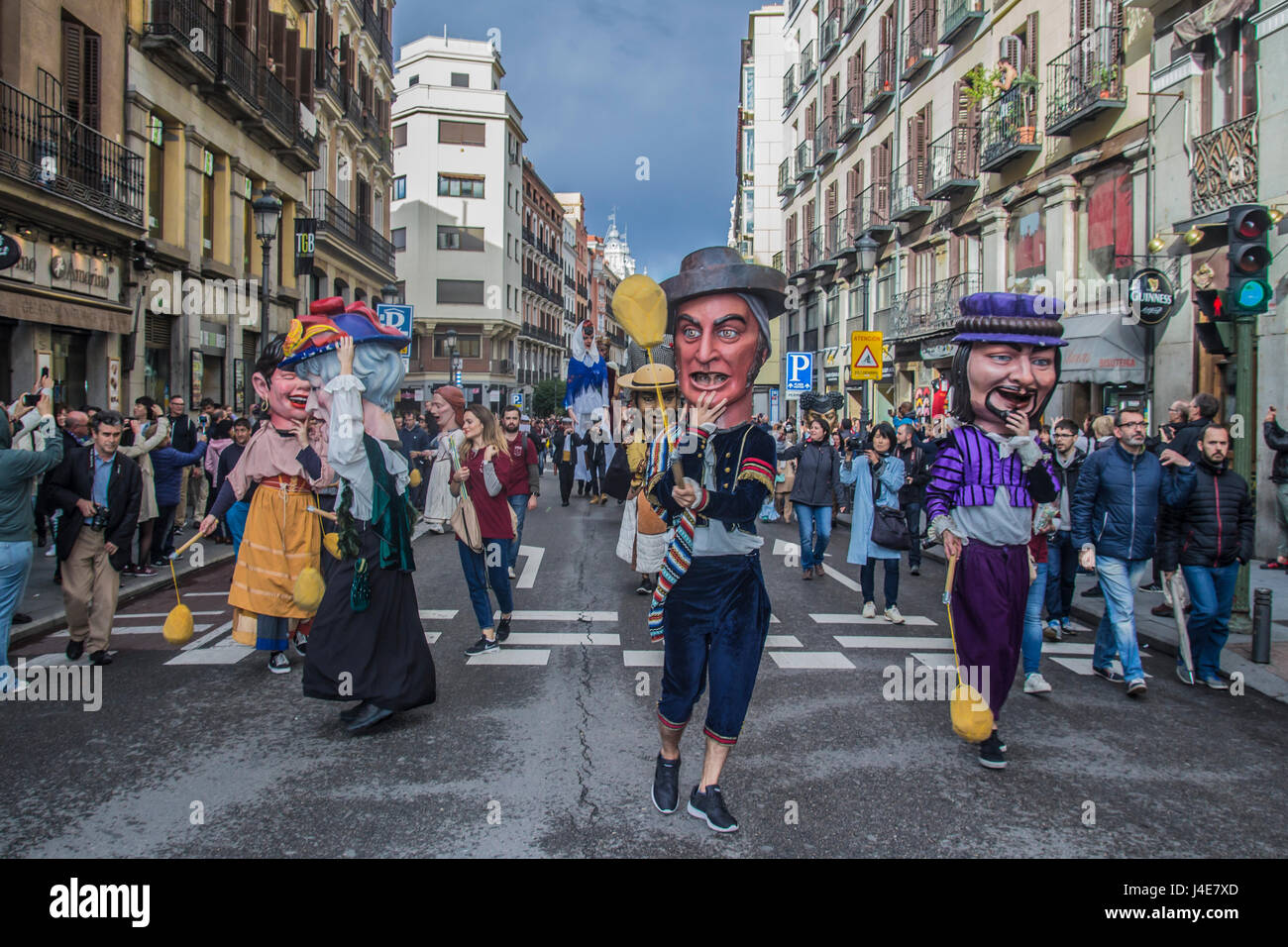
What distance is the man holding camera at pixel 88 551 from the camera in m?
6.56

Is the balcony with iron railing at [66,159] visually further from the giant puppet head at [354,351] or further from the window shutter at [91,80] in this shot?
the giant puppet head at [354,351]

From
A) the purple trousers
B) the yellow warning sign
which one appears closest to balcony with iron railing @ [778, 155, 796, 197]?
the yellow warning sign

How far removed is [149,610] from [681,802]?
6.50m

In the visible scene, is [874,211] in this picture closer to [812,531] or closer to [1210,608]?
[812,531]

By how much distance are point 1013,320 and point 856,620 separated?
4102mm

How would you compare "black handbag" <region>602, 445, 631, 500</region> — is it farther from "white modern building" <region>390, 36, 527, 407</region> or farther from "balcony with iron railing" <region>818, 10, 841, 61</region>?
"white modern building" <region>390, 36, 527, 407</region>

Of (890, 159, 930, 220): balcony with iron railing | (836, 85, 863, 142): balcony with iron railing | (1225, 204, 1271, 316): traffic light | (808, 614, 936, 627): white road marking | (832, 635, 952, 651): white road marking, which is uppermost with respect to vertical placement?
(836, 85, 863, 142): balcony with iron railing

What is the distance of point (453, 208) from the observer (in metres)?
55.4

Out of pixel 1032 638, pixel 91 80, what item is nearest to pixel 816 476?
pixel 1032 638

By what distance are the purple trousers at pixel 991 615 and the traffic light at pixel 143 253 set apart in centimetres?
1647

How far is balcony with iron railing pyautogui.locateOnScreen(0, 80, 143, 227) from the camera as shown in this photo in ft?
43.8

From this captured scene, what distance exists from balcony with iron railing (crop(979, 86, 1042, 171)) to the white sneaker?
15227 millimetres

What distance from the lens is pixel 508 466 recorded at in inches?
299

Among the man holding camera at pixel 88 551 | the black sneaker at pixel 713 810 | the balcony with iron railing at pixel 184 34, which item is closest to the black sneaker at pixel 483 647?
the man holding camera at pixel 88 551
